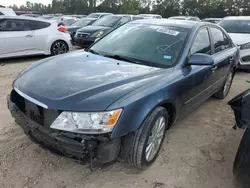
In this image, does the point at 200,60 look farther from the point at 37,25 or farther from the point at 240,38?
the point at 37,25

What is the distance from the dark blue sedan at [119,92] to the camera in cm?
219

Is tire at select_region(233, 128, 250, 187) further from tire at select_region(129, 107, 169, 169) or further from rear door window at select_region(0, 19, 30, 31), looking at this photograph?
rear door window at select_region(0, 19, 30, 31)

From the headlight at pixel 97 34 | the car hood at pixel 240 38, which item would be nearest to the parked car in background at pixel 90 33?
the headlight at pixel 97 34

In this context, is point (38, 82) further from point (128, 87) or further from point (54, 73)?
point (128, 87)

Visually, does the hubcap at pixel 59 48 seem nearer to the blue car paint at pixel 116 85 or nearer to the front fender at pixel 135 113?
the blue car paint at pixel 116 85

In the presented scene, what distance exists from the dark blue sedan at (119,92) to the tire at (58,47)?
15.9ft

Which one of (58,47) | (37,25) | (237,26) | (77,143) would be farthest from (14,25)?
(237,26)

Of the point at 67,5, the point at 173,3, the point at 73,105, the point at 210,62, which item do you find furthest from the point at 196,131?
the point at 67,5

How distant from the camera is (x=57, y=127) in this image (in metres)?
2.21

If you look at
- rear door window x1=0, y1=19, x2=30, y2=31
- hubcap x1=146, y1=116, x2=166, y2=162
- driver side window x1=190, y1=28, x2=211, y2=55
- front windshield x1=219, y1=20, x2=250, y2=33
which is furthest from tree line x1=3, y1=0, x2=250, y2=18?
hubcap x1=146, y1=116, x2=166, y2=162

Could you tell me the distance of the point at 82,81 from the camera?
2.50 meters

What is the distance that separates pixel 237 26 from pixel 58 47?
579 centimetres

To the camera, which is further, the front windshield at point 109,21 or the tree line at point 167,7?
the tree line at point 167,7

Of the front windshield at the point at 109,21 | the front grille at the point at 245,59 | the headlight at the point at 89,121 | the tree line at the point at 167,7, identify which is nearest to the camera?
the headlight at the point at 89,121
